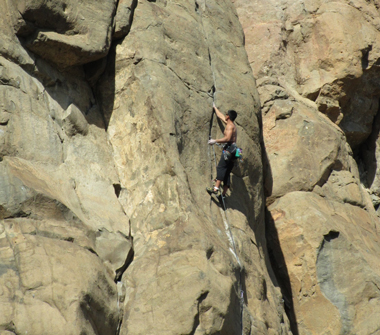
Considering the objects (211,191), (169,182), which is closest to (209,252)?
(169,182)

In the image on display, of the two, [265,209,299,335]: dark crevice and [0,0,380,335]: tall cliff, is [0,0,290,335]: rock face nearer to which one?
[0,0,380,335]: tall cliff

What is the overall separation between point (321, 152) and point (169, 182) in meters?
5.04

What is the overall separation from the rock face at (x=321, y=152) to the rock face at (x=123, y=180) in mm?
1002

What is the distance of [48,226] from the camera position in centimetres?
815

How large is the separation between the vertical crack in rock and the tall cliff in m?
0.03

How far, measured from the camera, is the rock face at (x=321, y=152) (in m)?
11.7

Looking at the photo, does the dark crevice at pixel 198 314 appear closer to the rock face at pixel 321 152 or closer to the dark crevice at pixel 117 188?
the dark crevice at pixel 117 188

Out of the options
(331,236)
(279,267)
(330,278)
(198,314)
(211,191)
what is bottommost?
(279,267)

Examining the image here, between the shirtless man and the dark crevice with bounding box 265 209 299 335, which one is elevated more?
the shirtless man

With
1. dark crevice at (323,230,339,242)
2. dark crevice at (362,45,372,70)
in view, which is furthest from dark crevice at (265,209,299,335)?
dark crevice at (362,45,372,70)

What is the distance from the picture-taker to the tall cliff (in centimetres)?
810

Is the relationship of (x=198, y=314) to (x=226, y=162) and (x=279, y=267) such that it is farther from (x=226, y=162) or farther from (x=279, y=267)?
(x=279, y=267)

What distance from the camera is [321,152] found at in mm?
13352

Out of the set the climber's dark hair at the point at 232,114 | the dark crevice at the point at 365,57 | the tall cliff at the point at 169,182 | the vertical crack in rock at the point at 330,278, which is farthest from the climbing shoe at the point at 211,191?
the dark crevice at the point at 365,57
